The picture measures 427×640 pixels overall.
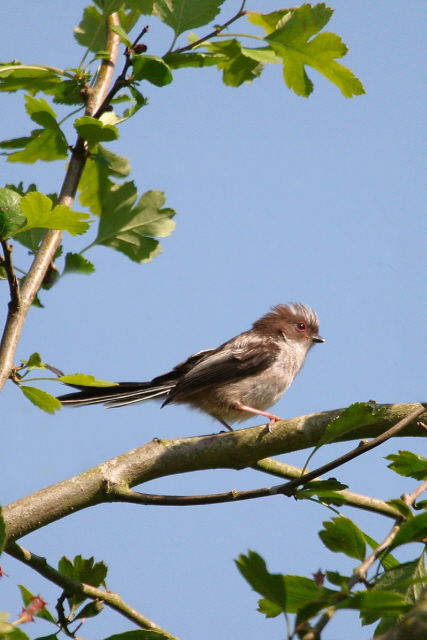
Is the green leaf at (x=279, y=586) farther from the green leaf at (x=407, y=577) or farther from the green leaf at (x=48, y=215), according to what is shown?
the green leaf at (x=48, y=215)

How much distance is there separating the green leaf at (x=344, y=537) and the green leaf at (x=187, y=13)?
2575mm

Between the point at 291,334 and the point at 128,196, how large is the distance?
11.8 feet

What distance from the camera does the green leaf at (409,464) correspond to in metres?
3.02

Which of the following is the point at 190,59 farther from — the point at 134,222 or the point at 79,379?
the point at 79,379

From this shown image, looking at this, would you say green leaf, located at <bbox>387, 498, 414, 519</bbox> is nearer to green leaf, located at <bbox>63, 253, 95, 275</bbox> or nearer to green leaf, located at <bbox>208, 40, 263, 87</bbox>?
green leaf, located at <bbox>63, 253, 95, 275</bbox>

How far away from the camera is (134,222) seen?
434 centimetres

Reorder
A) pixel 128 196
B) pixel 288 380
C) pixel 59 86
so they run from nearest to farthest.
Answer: pixel 59 86, pixel 128 196, pixel 288 380

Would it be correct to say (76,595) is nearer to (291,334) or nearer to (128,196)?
(128,196)

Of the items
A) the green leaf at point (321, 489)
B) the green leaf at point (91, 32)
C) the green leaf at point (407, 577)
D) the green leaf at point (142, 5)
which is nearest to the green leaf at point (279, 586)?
the green leaf at point (407, 577)

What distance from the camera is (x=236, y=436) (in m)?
3.97

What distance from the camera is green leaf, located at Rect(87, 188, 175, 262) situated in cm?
429

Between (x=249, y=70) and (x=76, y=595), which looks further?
(x=249, y=70)

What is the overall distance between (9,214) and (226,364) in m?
3.65

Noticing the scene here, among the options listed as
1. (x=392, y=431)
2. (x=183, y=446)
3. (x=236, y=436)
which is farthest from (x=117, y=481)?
(x=392, y=431)
